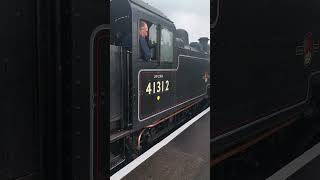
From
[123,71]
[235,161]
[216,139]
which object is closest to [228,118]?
[216,139]

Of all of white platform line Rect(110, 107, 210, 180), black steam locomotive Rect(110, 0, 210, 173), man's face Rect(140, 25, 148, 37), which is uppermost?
man's face Rect(140, 25, 148, 37)

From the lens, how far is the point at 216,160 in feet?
7.47

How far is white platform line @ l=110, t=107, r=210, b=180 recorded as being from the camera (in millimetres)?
3570

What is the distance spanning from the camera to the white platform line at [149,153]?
3570 mm

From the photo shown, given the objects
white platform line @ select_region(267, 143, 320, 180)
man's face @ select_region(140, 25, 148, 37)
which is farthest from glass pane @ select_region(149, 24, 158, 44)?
white platform line @ select_region(267, 143, 320, 180)

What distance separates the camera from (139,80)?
4707 millimetres

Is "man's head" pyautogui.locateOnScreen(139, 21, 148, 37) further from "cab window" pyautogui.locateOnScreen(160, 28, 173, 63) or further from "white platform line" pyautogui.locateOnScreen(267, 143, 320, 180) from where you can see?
"white platform line" pyautogui.locateOnScreen(267, 143, 320, 180)

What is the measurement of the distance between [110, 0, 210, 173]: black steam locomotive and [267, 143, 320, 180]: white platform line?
5.41 feet

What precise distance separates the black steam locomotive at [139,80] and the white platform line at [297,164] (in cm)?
165

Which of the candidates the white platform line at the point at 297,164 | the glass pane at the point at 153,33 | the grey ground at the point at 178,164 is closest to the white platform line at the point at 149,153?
the grey ground at the point at 178,164

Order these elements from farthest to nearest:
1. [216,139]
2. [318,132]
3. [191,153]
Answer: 1. [191,153]
2. [318,132]
3. [216,139]

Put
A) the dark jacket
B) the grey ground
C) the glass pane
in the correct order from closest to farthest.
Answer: the grey ground
the dark jacket
the glass pane
